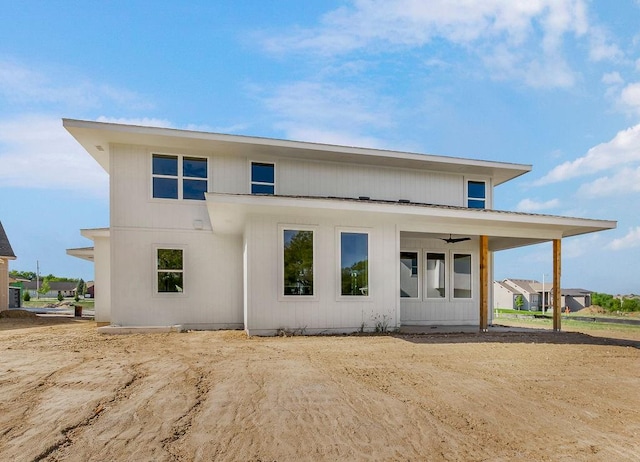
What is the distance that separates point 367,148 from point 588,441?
972 centimetres

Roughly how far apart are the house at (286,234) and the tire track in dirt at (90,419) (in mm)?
4068

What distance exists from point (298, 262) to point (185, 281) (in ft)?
12.5

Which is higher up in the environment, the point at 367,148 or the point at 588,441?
the point at 367,148

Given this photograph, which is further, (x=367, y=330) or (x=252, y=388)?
(x=367, y=330)

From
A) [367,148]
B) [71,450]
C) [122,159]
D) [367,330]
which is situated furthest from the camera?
[367,148]

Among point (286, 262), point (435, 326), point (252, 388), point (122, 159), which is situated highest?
point (122, 159)

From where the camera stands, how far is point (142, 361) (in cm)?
664

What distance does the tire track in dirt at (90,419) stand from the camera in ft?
10.4

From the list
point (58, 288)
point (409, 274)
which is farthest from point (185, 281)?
point (58, 288)

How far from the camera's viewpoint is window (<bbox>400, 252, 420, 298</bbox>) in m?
13.0

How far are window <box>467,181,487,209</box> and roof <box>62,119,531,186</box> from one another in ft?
1.40

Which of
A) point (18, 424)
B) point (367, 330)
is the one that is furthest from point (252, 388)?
point (367, 330)

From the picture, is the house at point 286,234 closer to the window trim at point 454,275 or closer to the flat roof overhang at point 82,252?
the window trim at point 454,275

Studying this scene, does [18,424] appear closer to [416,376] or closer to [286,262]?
[416,376]
